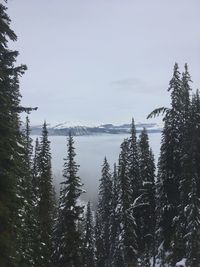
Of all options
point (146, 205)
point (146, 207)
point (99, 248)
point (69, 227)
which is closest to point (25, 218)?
point (69, 227)

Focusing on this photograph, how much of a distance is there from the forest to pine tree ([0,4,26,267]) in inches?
1.4

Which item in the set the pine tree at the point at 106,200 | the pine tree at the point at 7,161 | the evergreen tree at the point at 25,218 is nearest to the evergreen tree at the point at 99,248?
the pine tree at the point at 106,200

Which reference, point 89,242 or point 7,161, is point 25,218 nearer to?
point 7,161

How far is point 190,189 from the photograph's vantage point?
103 ft

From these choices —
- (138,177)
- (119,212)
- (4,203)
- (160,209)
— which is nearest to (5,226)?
(4,203)

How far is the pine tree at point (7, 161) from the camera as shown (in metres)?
15.1

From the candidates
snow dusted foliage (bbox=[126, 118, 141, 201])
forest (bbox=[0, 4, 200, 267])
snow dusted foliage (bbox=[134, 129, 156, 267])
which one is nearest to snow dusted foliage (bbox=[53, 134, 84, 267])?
forest (bbox=[0, 4, 200, 267])

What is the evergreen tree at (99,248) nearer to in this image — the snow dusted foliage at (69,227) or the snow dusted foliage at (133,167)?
the snow dusted foliage at (133,167)

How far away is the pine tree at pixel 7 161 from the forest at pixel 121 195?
4cm

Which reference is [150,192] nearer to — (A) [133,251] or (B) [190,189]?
(A) [133,251]

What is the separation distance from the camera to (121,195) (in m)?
44.8

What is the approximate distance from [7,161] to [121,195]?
97.9ft

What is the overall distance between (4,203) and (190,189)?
19.3m

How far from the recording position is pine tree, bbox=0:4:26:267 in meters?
15.1
